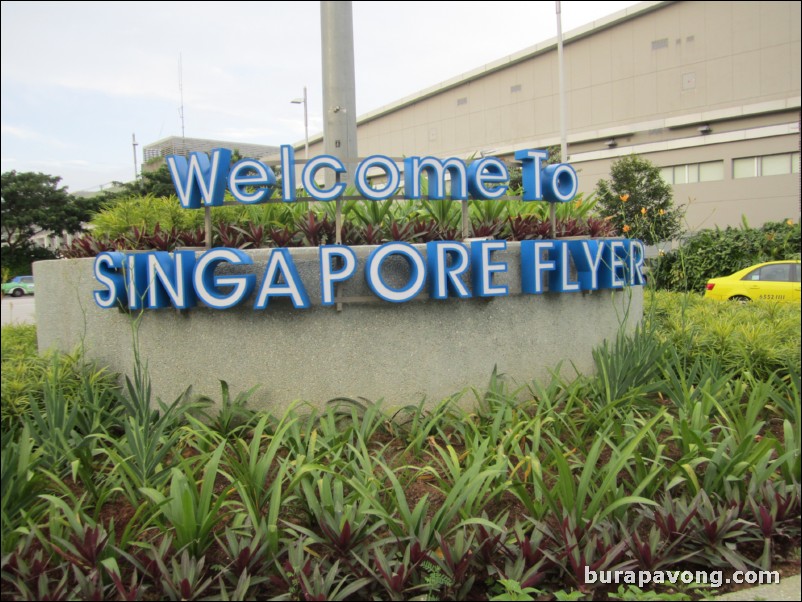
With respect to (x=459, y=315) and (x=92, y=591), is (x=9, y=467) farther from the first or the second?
(x=459, y=315)

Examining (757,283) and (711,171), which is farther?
(711,171)

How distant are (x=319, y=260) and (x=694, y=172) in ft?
103

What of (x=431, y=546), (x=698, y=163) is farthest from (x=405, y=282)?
(x=698, y=163)

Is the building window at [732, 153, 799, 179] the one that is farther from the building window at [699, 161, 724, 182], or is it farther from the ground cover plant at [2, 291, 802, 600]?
the ground cover plant at [2, 291, 802, 600]

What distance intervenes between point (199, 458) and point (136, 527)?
0.52 metres

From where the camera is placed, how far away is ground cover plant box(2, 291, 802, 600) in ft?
9.66

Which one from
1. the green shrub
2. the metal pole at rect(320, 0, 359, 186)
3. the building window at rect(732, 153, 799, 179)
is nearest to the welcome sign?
the metal pole at rect(320, 0, 359, 186)

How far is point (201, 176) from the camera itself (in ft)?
16.4

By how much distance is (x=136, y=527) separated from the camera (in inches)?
134

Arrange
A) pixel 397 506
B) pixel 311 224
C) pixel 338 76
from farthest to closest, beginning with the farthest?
1. pixel 338 76
2. pixel 311 224
3. pixel 397 506

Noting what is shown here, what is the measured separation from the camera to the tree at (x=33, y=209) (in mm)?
4548

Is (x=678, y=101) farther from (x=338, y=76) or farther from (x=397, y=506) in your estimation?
(x=397, y=506)

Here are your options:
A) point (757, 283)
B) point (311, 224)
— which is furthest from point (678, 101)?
point (311, 224)

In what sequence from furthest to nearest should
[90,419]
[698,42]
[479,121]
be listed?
[479,121], [698,42], [90,419]
